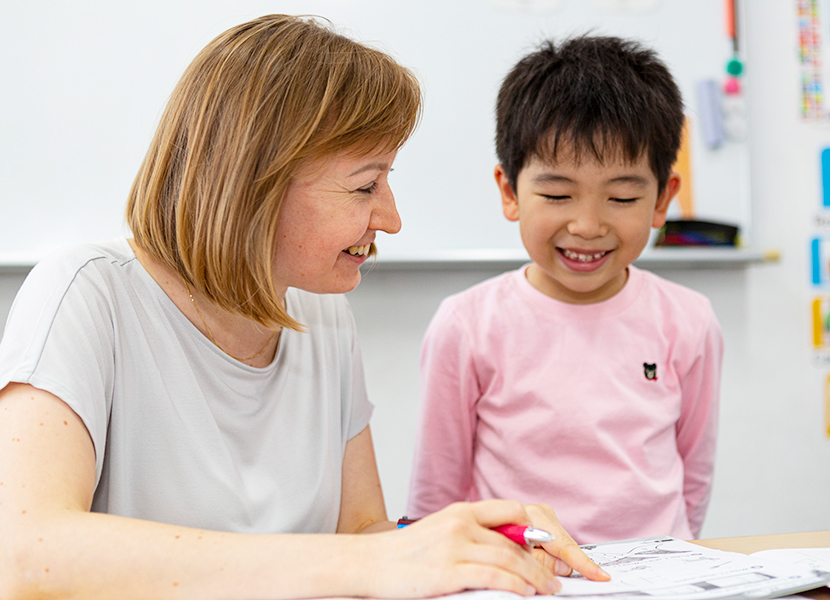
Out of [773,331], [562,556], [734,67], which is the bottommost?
[773,331]

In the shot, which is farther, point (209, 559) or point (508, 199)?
point (508, 199)

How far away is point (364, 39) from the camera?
1.32 metres

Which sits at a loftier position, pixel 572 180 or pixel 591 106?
pixel 591 106

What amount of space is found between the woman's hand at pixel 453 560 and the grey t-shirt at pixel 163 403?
0.28m

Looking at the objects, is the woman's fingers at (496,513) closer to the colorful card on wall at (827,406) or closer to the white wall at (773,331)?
the white wall at (773,331)

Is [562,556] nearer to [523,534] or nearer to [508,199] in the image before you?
[523,534]

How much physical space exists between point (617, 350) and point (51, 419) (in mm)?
821

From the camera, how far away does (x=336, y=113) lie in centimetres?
78

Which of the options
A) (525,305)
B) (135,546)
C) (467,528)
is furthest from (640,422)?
(135,546)

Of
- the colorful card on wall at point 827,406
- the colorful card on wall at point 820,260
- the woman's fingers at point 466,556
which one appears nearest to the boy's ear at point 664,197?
the woman's fingers at point 466,556

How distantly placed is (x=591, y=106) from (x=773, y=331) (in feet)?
3.62

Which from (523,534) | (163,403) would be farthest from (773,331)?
(163,403)

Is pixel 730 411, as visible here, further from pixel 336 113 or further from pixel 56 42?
pixel 56 42

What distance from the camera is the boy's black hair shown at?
1.02 meters
